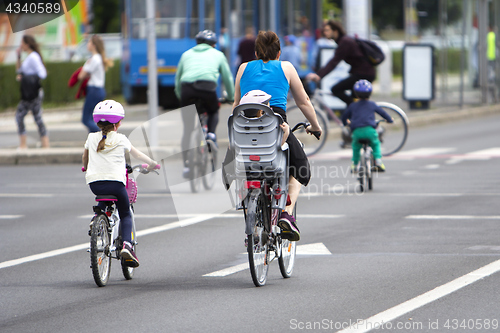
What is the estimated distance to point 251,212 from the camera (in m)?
6.43

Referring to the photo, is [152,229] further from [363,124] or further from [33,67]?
[33,67]

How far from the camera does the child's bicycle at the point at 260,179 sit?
650cm

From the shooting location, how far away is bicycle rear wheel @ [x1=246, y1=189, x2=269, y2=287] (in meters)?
6.41

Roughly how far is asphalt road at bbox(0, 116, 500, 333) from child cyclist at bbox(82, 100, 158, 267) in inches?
25.6

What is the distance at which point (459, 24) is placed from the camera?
25.4 m

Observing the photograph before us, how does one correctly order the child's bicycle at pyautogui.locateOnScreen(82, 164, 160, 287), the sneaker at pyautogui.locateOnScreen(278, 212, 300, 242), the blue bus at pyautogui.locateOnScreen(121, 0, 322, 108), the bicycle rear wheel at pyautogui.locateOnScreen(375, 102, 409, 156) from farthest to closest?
the blue bus at pyautogui.locateOnScreen(121, 0, 322, 108) → the bicycle rear wheel at pyautogui.locateOnScreen(375, 102, 409, 156) → the sneaker at pyautogui.locateOnScreen(278, 212, 300, 242) → the child's bicycle at pyautogui.locateOnScreen(82, 164, 160, 287)

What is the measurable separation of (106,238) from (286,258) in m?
1.33

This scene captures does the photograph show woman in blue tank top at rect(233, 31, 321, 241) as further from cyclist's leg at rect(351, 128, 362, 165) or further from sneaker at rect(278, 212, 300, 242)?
cyclist's leg at rect(351, 128, 362, 165)

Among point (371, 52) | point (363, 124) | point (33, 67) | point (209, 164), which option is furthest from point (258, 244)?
point (33, 67)

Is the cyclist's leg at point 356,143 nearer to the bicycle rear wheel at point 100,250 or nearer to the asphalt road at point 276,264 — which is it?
the asphalt road at point 276,264

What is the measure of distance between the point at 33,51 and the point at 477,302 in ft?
39.6

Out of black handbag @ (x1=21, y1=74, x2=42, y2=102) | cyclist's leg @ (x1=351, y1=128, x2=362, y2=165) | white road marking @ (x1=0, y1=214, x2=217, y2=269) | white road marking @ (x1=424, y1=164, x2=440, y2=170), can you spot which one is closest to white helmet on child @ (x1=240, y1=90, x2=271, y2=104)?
white road marking @ (x1=0, y1=214, x2=217, y2=269)

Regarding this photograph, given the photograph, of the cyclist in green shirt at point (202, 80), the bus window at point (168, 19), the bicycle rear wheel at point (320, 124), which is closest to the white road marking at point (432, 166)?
the bicycle rear wheel at point (320, 124)

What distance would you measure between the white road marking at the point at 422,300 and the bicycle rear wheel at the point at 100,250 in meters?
2.04
